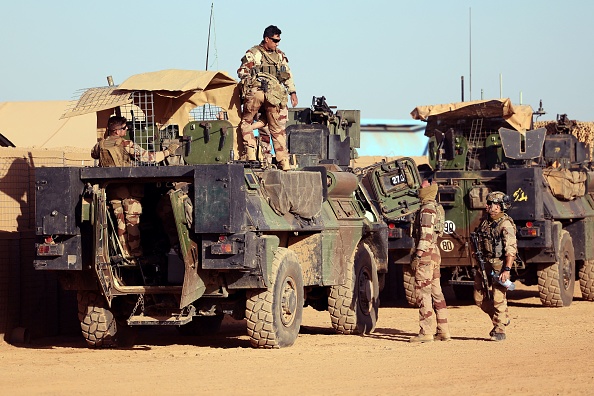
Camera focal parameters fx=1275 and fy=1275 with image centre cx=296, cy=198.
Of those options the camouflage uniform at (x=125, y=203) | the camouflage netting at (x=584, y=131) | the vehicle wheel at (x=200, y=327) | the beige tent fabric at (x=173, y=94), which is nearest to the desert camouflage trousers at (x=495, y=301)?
the vehicle wheel at (x=200, y=327)

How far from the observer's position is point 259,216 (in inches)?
518

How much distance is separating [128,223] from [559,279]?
8352mm

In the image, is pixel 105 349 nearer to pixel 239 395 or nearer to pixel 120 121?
pixel 120 121

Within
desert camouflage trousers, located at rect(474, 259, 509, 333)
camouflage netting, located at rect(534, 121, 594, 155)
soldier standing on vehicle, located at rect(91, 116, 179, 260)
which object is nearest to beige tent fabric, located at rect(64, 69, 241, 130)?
soldier standing on vehicle, located at rect(91, 116, 179, 260)

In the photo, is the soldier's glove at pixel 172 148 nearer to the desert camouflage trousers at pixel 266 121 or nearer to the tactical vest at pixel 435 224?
the desert camouflage trousers at pixel 266 121

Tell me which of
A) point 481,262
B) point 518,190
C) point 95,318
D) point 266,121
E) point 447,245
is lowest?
point 95,318

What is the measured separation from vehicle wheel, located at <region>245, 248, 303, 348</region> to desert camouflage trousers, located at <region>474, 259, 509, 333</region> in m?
2.35

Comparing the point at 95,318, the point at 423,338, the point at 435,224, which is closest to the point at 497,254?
the point at 435,224

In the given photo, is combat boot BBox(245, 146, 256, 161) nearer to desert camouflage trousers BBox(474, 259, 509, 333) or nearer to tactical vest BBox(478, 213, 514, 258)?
tactical vest BBox(478, 213, 514, 258)

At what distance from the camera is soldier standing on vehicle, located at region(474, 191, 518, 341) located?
47.9 feet

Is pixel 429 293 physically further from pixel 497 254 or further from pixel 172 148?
pixel 172 148

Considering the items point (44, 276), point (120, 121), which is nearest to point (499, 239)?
point (120, 121)

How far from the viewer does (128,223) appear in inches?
536

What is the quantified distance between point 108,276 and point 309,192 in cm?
257
